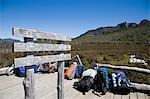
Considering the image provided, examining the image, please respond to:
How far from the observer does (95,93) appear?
276 inches

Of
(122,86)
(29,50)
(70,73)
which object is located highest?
(29,50)

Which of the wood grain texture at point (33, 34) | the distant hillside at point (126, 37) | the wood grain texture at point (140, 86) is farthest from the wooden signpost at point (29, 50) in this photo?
the distant hillside at point (126, 37)

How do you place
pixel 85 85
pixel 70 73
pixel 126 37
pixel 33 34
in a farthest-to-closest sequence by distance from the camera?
pixel 126 37 → pixel 70 73 → pixel 85 85 → pixel 33 34

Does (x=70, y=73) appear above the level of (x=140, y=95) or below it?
above

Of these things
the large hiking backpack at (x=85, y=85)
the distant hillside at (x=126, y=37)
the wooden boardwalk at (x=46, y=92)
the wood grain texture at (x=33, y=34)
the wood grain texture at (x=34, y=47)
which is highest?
the distant hillside at (x=126, y=37)

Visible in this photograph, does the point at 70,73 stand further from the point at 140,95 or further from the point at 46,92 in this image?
the point at 140,95

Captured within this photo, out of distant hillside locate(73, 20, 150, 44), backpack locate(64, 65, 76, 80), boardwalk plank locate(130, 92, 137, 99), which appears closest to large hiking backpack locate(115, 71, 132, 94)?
boardwalk plank locate(130, 92, 137, 99)

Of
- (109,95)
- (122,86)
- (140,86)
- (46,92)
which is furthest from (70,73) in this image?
(140,86)

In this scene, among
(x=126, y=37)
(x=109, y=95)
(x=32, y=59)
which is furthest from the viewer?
(x=126, y=37)

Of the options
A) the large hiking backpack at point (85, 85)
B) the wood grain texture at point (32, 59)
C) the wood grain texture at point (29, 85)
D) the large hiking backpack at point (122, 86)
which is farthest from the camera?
the large hiking backpack at point (85, 85)

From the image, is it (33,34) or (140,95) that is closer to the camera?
(33,34)

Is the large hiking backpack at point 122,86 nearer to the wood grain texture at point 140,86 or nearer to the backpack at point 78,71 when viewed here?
the wood grain texture at point 140,86

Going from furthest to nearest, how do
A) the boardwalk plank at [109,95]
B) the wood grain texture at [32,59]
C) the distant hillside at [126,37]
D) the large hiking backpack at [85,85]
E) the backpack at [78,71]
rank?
the distant hillside at [126,37], the backpack at [78,71], the large hiking backpack at [85,85], the boardwalk plank at [109,95], the wood grain texture at [32,59]

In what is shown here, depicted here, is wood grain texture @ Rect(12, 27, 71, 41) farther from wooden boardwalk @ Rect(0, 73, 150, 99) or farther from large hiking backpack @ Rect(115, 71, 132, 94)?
large hiking backpack @ Rect(115, 71, 132, 94)
